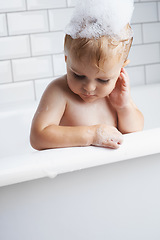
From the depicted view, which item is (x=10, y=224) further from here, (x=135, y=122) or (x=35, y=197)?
(x=135, y=122)

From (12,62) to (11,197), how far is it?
1.07m

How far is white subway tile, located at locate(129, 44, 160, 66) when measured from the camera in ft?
6.10

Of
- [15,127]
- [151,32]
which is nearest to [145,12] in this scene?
[151,32]

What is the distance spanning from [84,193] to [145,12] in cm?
137

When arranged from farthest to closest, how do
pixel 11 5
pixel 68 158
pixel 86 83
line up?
pixel 11 5 → pixel 86 83 → pixel 68 158

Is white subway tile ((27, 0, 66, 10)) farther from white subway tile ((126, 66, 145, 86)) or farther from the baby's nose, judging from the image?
the baby's nose

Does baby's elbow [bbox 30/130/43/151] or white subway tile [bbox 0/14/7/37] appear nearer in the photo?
baby's elbow [bbox 30/130/43/151]

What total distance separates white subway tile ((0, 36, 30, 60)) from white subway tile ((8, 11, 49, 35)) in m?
0.03

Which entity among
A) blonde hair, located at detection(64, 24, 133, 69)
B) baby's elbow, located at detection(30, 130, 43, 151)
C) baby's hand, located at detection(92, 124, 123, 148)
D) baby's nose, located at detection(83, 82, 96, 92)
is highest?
blonde hair, located at detection(64, 24, 133, 69)

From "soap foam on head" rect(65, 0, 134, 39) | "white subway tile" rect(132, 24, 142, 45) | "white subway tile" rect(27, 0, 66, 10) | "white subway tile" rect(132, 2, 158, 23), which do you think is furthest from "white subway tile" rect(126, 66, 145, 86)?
"soap foam on head" rect(65, 0, 134, 39)

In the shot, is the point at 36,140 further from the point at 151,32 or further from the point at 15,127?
the point at 151,32

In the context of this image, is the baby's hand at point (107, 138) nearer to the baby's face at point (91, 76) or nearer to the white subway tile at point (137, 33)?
the baby's face at point (91, 76)

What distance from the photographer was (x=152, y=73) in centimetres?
193

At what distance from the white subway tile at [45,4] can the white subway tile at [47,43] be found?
0.14 metres
